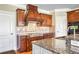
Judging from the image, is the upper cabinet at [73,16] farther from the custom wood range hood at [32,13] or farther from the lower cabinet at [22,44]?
the lower cabinet at [22,44]

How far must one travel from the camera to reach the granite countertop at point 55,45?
1.52m

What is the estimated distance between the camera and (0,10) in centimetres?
154

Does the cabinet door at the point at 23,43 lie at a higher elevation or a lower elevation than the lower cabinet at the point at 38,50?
higher

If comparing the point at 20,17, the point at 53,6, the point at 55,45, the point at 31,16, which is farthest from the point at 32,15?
the point at 55,45

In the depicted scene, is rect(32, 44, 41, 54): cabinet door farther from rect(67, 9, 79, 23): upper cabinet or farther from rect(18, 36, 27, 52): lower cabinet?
rect(67, 9, 79, 23): upper cabinet

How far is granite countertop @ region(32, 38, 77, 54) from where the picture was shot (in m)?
1.52

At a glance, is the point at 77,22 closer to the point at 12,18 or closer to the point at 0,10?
the point at 12,18

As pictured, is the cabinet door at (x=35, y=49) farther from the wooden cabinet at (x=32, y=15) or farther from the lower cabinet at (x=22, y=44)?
the wooden cabinet at (x=32, y=15)

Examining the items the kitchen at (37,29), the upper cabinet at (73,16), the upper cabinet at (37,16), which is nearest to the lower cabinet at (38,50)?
the kitchen at (37,29)

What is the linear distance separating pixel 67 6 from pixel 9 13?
0.77m

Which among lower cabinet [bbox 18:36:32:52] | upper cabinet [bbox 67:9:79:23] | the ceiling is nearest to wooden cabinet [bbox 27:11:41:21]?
the ceiling

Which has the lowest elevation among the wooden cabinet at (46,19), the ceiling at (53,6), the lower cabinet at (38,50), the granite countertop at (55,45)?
the lower cabinet at (38,50)

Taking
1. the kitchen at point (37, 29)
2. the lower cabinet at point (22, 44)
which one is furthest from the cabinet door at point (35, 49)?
the lower cabinet at point (22, 44)
